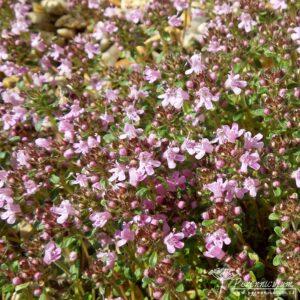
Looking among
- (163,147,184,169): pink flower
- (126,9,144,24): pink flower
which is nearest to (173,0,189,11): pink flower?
(126,9,144,24): pink flower

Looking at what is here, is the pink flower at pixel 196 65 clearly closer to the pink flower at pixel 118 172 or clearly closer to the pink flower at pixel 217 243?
the pink flower at pixel 118 172

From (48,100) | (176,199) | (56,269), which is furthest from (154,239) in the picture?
(48,100)

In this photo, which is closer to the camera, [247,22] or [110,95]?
[110,95]

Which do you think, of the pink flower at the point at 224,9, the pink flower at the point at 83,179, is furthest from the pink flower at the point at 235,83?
the pink flower at the point at 83,179

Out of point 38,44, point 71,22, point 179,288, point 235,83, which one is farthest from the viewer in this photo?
point 71,22

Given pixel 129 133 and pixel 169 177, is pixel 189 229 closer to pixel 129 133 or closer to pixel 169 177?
pixel 169 177

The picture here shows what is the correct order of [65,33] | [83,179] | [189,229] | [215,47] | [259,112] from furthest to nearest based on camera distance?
1. [65,33]
2. [215,47]
3. [259,112]
4. [83,179]
5. [189,229]

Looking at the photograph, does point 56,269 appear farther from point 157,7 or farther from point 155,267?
point 157,7

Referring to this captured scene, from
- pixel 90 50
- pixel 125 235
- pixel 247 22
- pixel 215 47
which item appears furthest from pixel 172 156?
pixel 90 50
